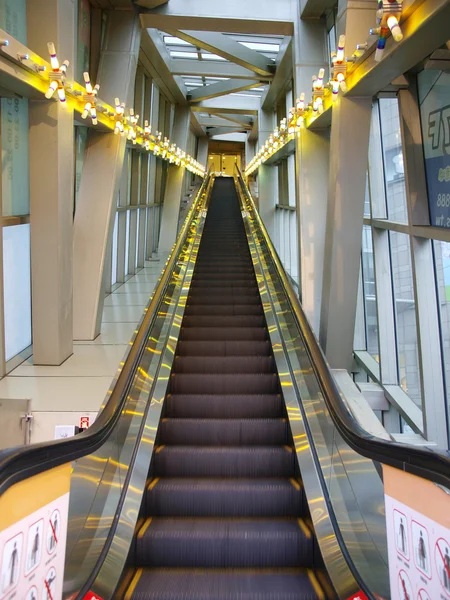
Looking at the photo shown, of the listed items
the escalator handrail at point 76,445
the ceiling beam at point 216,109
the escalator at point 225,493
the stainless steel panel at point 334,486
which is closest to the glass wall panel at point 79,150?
the escalator at point 225,493

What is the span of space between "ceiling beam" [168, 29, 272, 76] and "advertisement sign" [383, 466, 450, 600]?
48.0ft

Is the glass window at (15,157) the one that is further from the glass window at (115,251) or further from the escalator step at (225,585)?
the glass window at (115,251)

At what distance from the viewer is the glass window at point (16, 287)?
8.09 meters

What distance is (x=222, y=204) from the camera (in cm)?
2353

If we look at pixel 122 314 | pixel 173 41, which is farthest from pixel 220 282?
pixel 173 41

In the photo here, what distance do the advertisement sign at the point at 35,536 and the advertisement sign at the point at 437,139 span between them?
18.7 ft

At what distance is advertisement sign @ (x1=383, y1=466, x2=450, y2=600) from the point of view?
2307 millimetres

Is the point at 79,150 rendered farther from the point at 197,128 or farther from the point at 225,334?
the point at 197,128

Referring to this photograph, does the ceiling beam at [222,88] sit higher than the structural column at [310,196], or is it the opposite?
the ceiling beam at [222,88]

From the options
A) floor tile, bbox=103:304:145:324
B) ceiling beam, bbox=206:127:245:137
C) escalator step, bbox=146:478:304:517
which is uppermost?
ceiling beam, bbox=206:127:245:137

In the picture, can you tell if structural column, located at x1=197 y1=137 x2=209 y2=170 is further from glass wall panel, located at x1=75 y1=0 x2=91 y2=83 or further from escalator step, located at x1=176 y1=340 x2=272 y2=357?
escalator step, located at x1=176 y1=340 x2=272 y2=357

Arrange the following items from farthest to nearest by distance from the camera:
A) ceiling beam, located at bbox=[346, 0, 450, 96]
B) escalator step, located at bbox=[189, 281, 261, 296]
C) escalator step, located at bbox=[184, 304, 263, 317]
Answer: escalator step, located at bbox=[189, 281, 261, 296] → escalator step, located at bbox=[184, 304, 263, 317] → ceiling beam, located at bbox=[346, 0, 450, 96]

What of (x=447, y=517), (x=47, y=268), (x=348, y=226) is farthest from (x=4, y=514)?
(x=348, y=226)

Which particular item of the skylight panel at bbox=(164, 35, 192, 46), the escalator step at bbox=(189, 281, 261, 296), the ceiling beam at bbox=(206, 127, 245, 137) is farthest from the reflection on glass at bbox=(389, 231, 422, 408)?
the ceiling beam at bbox=(206, 127, 245, 137)
